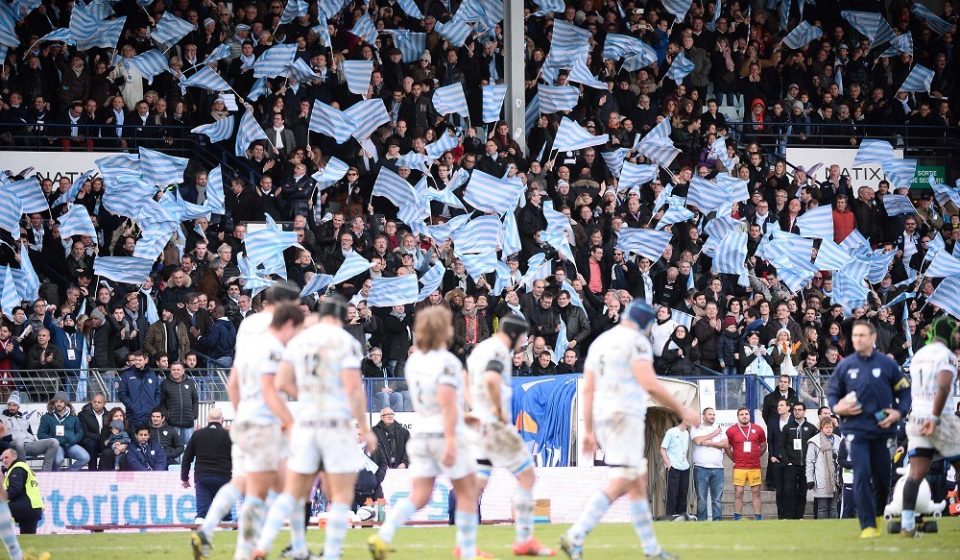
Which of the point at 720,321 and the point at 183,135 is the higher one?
the point at 183,135

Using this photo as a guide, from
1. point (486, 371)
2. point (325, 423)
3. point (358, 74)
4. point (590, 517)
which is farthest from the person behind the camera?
point (358, 74)

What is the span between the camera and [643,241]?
28641 millimetres

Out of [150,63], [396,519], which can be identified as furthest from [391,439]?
[396,519]

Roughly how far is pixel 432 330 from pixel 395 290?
47.6ft

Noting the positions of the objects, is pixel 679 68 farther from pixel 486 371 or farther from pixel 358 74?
pixel 486 371

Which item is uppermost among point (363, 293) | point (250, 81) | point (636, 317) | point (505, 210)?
point (250, 81)

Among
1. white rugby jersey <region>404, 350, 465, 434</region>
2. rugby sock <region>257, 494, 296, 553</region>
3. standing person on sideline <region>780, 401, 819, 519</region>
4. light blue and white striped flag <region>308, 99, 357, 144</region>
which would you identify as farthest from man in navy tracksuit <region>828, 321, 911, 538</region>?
light blue and white striped flag <region>308, 99, 357, 144</region>

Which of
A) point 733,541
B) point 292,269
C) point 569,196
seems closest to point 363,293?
point 292,269

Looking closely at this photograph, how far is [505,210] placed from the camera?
1118 inches

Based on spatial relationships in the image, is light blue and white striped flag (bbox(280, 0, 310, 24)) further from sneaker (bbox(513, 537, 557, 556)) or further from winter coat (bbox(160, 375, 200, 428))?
sneaker (bbox(513, 537, 557, 556))

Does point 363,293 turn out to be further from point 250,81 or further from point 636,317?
point 636,317

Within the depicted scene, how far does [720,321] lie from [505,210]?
4.39 metres

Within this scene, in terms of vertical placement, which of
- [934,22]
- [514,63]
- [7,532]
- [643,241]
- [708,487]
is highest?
[934,22]

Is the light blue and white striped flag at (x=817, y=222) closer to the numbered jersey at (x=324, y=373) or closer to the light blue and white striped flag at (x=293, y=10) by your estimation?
the light blue and white striped flag at (x=293, y=10)
